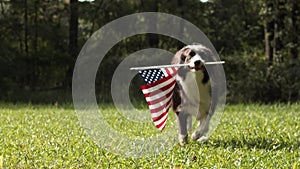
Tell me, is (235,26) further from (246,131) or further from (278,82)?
(246,131)

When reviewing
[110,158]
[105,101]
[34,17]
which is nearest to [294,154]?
[110,158]

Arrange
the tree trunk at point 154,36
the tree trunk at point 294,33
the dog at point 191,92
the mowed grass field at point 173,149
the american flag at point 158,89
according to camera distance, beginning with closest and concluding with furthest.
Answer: the mowed grass field at point 173,149 < the american flag at point 158,89 < the dog at point 191,92 < the tree trunk at point 294,33 < the tree trunk at point 154,36

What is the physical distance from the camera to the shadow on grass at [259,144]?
6324 mm

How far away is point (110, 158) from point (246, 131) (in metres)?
3.01

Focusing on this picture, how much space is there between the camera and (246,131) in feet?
26.1

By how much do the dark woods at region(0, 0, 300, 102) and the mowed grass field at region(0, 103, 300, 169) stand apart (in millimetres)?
5354

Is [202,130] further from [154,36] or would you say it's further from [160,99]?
[154,36]

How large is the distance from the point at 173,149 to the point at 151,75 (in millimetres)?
899

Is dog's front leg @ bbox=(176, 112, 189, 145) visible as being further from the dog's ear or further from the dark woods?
the dark woods

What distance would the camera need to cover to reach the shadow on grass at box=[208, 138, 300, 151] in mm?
6324

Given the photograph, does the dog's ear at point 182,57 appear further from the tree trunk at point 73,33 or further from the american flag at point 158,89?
the tree trunk at point 73,33

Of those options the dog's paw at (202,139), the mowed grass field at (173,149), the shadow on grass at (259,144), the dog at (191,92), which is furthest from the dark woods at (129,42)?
the dog at (191,92)

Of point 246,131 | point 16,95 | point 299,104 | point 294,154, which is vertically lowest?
point 16,95

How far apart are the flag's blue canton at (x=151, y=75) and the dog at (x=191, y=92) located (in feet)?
0.79
